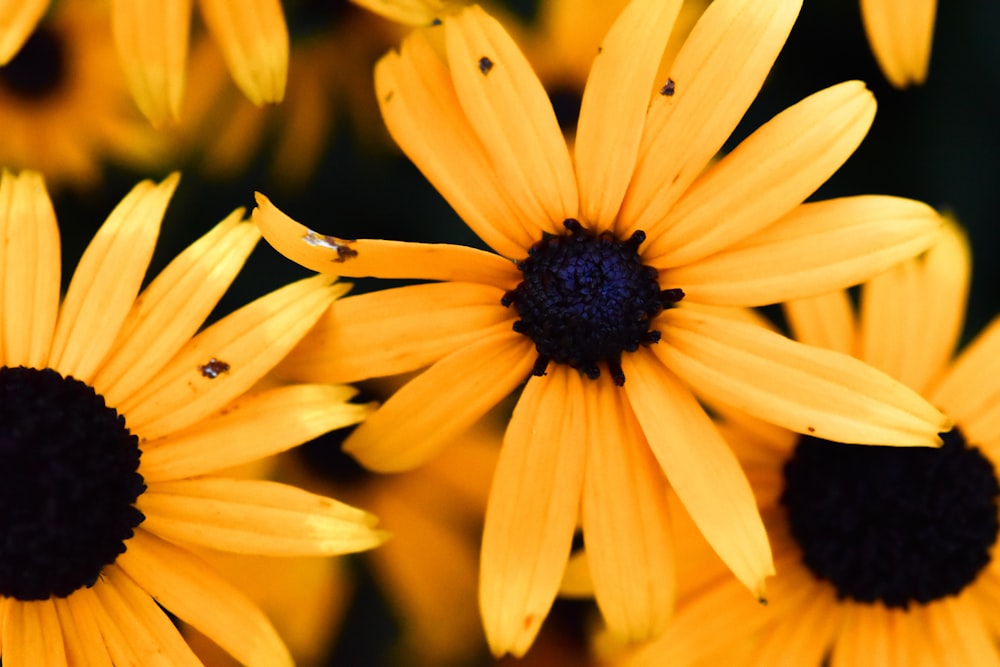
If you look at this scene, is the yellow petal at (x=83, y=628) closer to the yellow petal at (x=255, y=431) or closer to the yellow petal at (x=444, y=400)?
the yellow petal at (x=255, y=431)

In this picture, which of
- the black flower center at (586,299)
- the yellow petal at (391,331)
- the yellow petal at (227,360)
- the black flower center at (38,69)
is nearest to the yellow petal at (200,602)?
the yellow petal at (227,360)

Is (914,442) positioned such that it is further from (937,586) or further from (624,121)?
(624,121)

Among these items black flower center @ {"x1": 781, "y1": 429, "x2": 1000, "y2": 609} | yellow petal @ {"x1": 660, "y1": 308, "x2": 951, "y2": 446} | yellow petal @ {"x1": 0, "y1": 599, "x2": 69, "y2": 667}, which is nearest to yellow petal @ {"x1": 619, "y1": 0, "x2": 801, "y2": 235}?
yellow petal @ {"x1": 660, "y1": 308, "x2": 951, "y2": 446}

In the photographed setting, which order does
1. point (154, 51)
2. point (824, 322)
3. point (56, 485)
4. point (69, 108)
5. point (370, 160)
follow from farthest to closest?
point (69, 108) < point (370, 160) < point (824, 322) < point (154, 51) < point (56, 485)

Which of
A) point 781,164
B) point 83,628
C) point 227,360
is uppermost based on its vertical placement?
point 781,164

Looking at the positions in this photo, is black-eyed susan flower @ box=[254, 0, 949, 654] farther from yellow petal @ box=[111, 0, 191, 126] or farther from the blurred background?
the blurred background

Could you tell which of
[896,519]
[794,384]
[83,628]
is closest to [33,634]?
[83,628]

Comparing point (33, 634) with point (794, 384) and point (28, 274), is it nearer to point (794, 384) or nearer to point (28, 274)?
point (28, 274)
